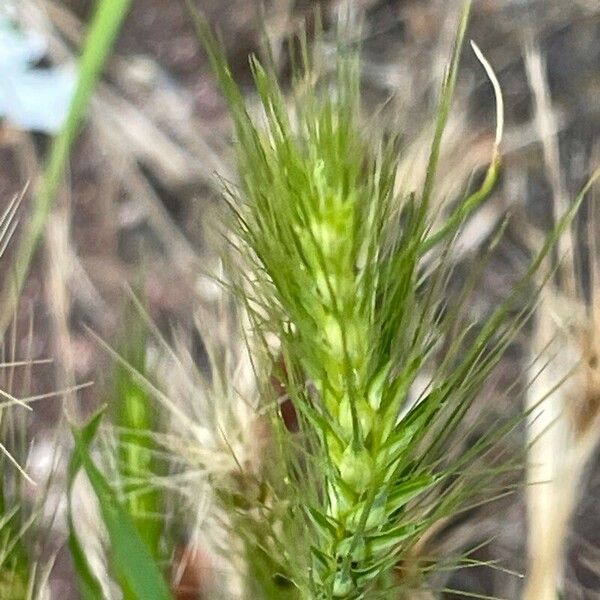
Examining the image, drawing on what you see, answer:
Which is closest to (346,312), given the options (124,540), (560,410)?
(124,540)

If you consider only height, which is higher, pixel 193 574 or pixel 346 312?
pixel 346 312

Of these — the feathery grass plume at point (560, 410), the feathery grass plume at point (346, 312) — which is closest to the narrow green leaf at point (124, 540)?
the feathery grass plume at point (346, 312)

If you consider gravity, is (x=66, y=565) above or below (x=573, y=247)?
below

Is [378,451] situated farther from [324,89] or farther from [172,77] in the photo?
[172,77]

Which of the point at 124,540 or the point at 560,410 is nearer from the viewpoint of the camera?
the point at 124,540

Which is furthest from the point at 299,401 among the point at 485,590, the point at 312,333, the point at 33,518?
the point at 485,590

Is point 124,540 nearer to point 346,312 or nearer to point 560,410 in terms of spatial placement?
point 346,312

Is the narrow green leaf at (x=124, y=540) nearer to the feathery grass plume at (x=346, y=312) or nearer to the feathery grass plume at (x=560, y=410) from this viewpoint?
the feathery grass plume at (x=346, y=312)
